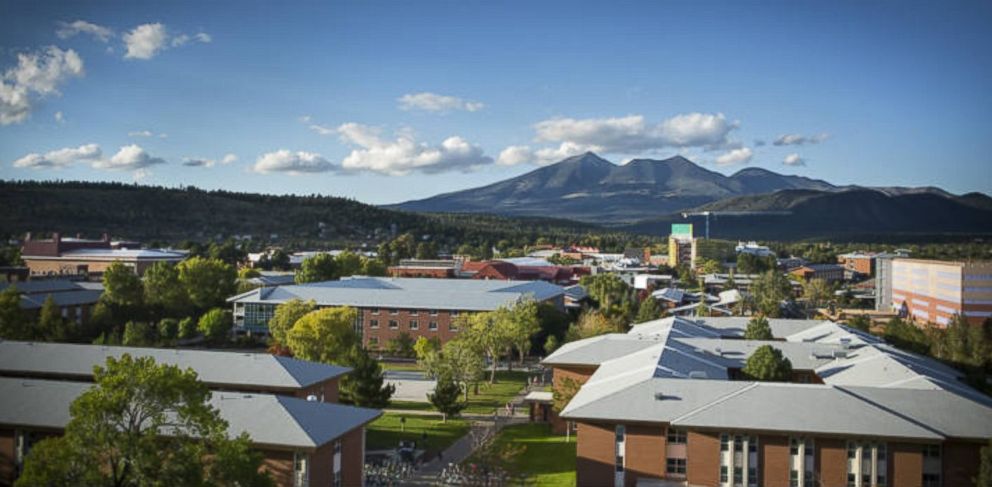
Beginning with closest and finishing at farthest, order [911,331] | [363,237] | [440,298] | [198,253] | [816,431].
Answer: [816,431] < [911,331] < [440,298] < [198,253] < [363,237]

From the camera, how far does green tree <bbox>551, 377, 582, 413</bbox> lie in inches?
1246

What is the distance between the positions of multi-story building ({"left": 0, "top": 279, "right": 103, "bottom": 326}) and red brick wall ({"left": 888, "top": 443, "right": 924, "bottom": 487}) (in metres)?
48.3

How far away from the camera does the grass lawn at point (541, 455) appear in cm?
2558

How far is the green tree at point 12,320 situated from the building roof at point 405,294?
18.1m

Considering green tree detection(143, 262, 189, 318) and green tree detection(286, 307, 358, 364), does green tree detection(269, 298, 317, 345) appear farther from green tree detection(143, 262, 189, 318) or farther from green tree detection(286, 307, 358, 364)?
green tree detection(143, 262, 189, 318)

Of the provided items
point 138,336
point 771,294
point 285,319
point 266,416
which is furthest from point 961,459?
point 771,294

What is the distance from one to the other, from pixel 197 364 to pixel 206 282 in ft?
119

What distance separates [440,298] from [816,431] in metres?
38.1

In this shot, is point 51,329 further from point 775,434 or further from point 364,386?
point 775,434

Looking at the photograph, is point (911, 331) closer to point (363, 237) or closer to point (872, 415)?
point (872, 415)

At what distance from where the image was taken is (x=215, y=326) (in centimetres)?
5478

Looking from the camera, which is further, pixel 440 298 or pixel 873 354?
pixel 440 298

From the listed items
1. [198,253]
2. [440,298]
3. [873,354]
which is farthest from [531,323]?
[198,253]

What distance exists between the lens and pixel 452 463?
27.0m
